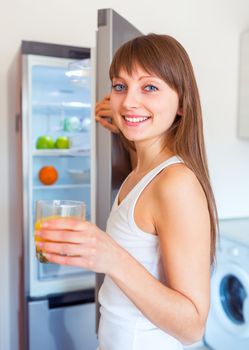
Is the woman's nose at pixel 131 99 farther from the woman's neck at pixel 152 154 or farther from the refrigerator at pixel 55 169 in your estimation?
the refrigerator at pixel 55 169

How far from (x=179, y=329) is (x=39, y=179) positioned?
52.5 inches

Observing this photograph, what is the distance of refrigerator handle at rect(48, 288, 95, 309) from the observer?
1.71m

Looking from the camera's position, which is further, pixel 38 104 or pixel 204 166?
pixel 38 104

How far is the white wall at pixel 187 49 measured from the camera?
1.87 meters

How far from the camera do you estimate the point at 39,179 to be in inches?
74.1

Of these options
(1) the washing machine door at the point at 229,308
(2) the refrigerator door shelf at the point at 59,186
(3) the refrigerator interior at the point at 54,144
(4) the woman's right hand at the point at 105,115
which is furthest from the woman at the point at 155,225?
(1) the washing machine door at the point at 229,308

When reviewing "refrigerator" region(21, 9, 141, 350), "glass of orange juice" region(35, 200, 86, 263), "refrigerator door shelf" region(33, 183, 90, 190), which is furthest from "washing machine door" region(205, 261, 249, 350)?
"glass of orange juice" region(35, 200, 86, 263)

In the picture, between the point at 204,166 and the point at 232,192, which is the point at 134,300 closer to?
the point at 204,166

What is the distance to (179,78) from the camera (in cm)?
81

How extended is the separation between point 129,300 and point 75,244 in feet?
1.07

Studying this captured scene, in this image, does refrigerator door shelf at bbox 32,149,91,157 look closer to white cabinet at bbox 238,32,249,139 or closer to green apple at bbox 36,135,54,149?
green apple at bbox 36,135,54,149

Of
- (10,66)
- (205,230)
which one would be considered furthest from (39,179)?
(205,230)

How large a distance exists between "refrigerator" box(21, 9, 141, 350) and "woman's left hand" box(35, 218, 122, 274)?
92 cm

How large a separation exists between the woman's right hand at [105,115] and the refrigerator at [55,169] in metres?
0.43
